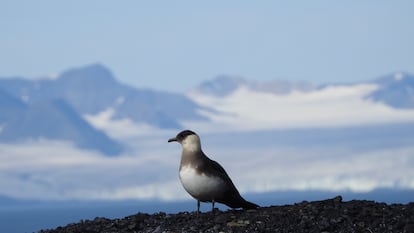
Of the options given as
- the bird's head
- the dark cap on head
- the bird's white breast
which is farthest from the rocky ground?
the dark cap on head

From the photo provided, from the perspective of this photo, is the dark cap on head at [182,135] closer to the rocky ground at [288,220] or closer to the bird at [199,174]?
the bird at [199,174]

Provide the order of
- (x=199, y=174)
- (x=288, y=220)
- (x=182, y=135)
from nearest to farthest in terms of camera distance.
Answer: (x=288, y=220) → (x=199, y=174) → (x=182, y=135)

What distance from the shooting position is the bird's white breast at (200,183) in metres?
23.1

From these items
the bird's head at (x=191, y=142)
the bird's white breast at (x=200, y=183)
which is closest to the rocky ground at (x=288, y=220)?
the bird's white breast at (x=200, y=183)

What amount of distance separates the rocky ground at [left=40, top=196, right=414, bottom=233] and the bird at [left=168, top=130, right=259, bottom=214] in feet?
1.60

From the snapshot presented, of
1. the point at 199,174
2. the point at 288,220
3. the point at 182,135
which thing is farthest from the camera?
the point at 182,135

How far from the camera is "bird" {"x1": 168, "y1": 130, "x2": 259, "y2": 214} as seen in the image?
23125mm

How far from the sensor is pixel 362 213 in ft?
74.5

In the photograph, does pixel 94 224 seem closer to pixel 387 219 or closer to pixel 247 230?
pixel 247 230

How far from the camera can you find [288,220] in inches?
885

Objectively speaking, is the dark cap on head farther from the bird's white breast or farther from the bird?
the bird's white breast

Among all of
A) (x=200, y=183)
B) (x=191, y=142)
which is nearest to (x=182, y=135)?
(x=191, y=142)

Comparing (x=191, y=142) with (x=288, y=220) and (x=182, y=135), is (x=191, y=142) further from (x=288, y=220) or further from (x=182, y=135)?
(x=288, y=220)

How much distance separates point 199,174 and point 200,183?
18cm
